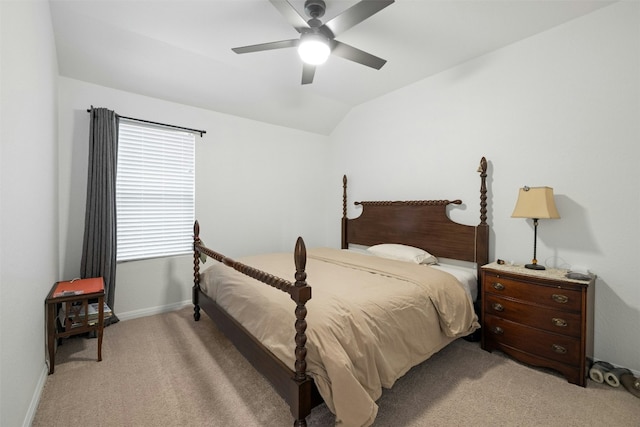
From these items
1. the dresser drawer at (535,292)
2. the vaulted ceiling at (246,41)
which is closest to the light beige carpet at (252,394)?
the dresser drawer at (535,292)

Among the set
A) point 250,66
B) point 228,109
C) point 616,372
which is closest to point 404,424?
point 616,372

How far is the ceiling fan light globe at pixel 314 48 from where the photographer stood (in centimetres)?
211

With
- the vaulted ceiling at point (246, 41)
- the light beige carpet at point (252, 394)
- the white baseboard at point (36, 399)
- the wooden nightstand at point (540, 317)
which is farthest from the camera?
the vaulted ceiling at point (246, 41)

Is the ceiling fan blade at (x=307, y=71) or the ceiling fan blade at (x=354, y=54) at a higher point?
the ceiling fan blade at (x=354, y=54)

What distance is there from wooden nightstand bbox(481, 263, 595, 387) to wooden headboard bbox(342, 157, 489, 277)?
477 mm

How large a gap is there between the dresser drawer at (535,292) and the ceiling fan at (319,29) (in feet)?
7.06

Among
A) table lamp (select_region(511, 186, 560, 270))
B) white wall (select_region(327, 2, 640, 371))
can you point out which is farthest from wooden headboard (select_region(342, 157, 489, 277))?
table lamp (select_region(511, 186, 560, 270))

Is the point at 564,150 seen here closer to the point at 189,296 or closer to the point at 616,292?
the point at 616,292

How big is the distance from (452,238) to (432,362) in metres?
1.38

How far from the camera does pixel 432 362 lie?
237 centimetres

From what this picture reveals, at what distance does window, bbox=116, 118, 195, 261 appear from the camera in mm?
3273

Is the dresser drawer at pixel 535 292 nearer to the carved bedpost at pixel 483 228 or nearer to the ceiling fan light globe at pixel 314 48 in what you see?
the carved bedpost at pixel 483 228

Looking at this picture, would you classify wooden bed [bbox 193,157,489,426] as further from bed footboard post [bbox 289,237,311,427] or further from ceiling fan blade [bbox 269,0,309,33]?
ceiling fan blade [bbox 269,0,309,33]

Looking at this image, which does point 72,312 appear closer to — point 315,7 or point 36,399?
point 36,399
